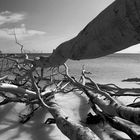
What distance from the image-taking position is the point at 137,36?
1.64ft

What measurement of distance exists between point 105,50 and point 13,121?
110 inches

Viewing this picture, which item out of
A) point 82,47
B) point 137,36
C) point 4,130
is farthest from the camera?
point 4,130

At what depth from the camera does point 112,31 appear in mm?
526

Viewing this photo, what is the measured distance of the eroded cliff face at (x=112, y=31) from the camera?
0.48m

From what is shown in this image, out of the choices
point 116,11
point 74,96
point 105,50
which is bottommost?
point 74,96

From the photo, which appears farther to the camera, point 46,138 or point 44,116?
point 44,116

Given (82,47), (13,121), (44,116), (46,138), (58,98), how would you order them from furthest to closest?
(58,98)
(44,116)
(13,121)
(46,138)
(82,47)

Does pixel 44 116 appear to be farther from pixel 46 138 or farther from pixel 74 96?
pixel 74 96

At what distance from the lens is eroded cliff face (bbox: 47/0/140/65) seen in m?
0.48

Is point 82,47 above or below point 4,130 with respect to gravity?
above

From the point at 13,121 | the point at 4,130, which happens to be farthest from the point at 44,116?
the point at 4,130

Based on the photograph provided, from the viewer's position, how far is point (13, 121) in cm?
306

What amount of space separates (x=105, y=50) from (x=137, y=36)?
0.12 meters

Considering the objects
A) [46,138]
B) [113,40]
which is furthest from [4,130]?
[113,40]
